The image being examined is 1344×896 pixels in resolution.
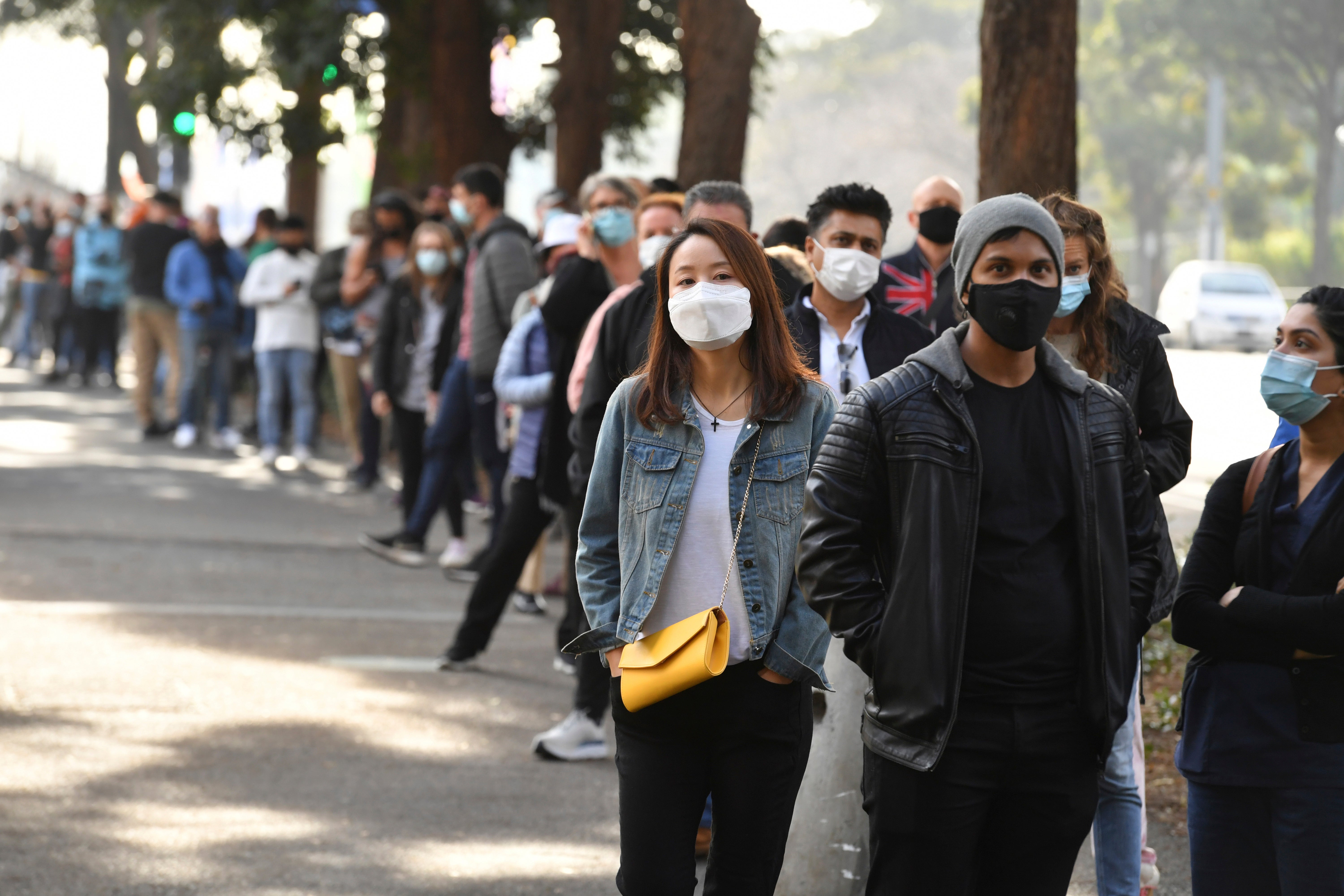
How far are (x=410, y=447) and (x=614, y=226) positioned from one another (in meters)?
4.72

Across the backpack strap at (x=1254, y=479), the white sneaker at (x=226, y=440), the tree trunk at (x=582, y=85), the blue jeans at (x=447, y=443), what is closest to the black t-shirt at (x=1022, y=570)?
the backpack strap at (x=1254, y=479)

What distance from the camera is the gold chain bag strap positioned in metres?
3.55

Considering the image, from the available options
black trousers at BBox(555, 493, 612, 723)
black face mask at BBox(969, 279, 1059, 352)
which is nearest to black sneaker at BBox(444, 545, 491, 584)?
black trousers at BBox(555, 493, 612, 723)

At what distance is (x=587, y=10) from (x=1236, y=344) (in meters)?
20.1

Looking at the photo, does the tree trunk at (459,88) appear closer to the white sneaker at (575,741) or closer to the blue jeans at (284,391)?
the blue jeans at (284,391)

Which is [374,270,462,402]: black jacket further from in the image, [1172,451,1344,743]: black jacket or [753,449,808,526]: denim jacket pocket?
[1172,451,1344,743]: black jacket

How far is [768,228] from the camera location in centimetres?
682

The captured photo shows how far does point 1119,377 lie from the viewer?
14.5 ft

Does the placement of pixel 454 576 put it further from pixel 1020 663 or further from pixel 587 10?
pixel 1020 663

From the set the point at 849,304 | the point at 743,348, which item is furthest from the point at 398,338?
the point at 743,348

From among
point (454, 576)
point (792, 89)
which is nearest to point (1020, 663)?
point (454, 576)

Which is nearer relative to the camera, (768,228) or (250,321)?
Result: (768,228)

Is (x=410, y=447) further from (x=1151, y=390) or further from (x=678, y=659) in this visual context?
(x=678, y=659)

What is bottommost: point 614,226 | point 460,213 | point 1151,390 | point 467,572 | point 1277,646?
point 467,572
